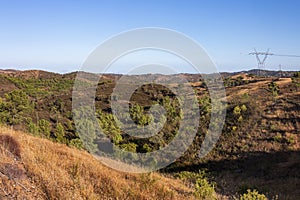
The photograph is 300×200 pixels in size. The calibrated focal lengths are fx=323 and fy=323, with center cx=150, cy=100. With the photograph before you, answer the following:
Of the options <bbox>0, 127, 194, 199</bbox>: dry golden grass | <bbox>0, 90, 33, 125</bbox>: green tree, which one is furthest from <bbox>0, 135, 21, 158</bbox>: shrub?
<bbox>0, 90, 33, 125</bbox>: green tree

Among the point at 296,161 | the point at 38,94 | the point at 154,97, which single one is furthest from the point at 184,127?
the point at 38,94

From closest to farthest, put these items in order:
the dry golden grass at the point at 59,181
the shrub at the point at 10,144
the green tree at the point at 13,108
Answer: the dry golden grass at the point at 59,181 < the shrub at the point at 10,144 < the green tree at the point at 13,108

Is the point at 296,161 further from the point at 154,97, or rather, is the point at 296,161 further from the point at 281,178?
the point at 154,97

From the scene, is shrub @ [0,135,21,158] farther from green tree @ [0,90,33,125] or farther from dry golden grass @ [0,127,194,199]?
green tree @ [0,90,33,125]

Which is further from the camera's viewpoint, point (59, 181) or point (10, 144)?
point (10, 144)

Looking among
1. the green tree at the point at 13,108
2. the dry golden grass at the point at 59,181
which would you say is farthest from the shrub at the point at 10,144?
the green tree at the point at 13,108

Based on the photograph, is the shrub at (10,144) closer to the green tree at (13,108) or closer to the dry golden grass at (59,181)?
the dry golden grass at (59,181)

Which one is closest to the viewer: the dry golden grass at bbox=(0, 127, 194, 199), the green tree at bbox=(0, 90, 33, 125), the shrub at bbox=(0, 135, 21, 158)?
the dry golden grass at bbox=(0, 127, 194, 199)

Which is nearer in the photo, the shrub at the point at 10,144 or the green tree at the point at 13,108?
the shrub at the point at 10,144

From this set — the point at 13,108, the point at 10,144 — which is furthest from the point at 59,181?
the point at 13,108

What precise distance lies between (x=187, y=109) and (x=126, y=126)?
19.7ft

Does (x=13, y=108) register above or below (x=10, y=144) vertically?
below

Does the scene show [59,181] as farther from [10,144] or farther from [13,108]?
[13,108]

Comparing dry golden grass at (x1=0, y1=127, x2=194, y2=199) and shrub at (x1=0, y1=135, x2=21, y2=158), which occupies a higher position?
shrub at (x1=0, y1=135, x2=21, y2=158)
